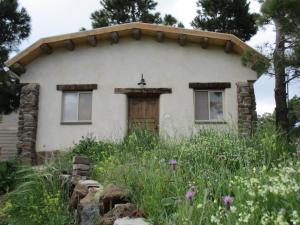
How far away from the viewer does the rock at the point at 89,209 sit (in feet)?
17.5

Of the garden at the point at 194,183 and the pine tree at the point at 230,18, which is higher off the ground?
the pine tree at the point at 230,18

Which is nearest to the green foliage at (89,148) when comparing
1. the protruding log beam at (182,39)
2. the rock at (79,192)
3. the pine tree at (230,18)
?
the rock at (79,192)

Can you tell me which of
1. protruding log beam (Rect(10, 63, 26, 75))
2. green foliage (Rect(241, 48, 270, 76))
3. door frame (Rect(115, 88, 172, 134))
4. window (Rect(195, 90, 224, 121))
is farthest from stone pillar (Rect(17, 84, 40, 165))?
green foliage (Rect(241, 48, 270, 76))

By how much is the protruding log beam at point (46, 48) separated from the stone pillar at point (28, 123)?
1.07m

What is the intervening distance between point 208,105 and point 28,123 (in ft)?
17.5

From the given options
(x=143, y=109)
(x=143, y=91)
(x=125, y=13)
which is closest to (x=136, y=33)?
(x=143, y=91)

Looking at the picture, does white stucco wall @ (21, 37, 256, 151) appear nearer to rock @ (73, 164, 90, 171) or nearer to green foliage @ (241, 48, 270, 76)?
green foliage @ (241, 48, 270, 76)

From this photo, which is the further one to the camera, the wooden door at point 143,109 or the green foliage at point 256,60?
the wooden door at point 143,109

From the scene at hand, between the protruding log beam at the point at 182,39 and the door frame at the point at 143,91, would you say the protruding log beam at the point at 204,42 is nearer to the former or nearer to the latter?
the protruding log beam at the point at 182,39

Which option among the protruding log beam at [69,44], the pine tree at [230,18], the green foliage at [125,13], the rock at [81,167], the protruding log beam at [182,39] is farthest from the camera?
the green foliage at [125,13]

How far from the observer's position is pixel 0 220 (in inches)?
263

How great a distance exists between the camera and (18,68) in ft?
44.8

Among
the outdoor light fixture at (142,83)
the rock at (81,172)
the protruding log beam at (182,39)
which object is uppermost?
the protruding log beam at (182,39)

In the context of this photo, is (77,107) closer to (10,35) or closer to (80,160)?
(10,35)
